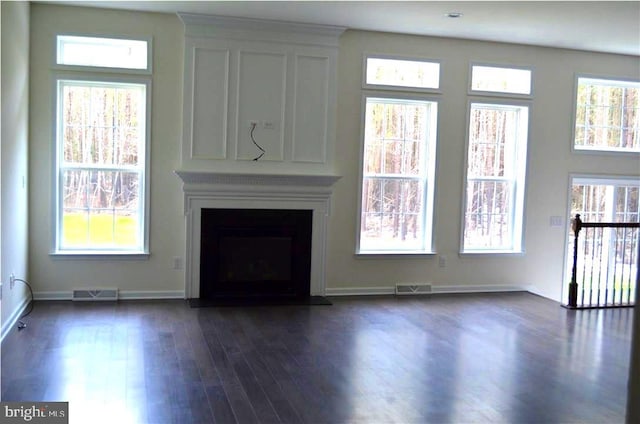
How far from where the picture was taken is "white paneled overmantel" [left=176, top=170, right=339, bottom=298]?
612 cm

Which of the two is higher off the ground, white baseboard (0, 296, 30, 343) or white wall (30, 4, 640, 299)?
white wall (30, 4, 640, 299)

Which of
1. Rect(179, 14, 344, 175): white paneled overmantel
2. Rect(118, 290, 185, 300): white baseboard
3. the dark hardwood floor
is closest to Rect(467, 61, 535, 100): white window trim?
Rect(179, 14, 344, 175): white paneled overmantel

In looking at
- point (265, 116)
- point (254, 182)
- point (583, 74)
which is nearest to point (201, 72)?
point (265, 116)

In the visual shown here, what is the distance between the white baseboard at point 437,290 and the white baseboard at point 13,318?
3.02 meters

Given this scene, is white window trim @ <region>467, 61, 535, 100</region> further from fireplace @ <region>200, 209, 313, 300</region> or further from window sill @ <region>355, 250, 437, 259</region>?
fireplace @ <region>200, 209, 313, 300</region>

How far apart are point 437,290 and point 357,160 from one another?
1.81 meters

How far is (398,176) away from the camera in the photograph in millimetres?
6793

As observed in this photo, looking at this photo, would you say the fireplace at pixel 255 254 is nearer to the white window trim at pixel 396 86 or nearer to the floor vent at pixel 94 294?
the floor vent at pixel 94 294

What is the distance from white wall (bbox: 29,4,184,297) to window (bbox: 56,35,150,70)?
0.29 feet

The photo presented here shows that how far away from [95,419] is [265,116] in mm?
3837

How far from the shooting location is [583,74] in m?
7.22

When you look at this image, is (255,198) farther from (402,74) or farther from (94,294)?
(402,74)

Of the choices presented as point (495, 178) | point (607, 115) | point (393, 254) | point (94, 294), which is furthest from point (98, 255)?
point (607, 115)

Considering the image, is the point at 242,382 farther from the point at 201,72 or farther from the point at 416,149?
the point at 416,149
